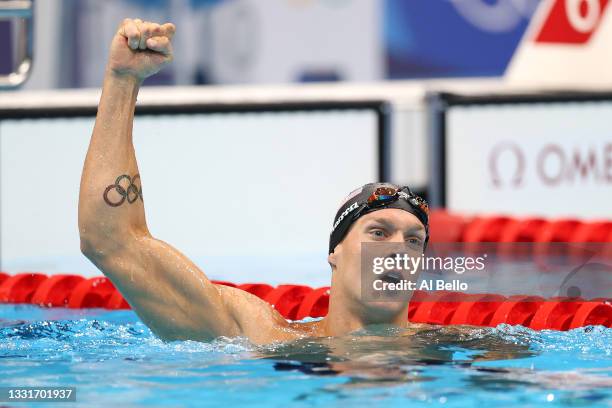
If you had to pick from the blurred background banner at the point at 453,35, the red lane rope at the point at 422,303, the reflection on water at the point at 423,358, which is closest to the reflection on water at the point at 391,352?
the reflection on water at the point at 423,358

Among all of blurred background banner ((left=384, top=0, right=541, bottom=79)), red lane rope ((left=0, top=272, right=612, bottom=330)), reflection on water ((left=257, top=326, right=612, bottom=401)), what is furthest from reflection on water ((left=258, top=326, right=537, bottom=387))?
blurred background banner ((left=384, top=0, right=541, bottom=79))

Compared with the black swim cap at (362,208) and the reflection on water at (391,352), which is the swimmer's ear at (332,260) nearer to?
the black swim cap at (362,208)

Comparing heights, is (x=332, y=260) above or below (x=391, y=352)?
above

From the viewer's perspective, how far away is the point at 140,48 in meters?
3.31

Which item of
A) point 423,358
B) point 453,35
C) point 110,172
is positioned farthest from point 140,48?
point 453,35

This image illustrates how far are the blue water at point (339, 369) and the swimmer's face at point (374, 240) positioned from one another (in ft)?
0.40

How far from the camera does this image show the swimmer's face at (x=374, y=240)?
351 cm

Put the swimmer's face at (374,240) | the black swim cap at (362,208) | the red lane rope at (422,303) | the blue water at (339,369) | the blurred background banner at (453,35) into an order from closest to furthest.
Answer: the blue water at (339,369)
the swimmer's face at (374,240)
the black swim cap at (362,208)
the red lane rope at (422,303)
the blurred background banner at (453,35)

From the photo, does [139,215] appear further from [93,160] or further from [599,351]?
[599,351]

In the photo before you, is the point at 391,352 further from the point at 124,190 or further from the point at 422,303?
the point at 422,303

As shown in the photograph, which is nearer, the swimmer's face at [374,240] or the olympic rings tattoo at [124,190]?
the olympic rings tattoo at [124,190]

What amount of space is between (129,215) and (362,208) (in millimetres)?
694

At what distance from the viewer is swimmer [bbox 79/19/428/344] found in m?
3.32

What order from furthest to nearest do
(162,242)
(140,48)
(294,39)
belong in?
(294,39) < (162,242) < (140,48)
